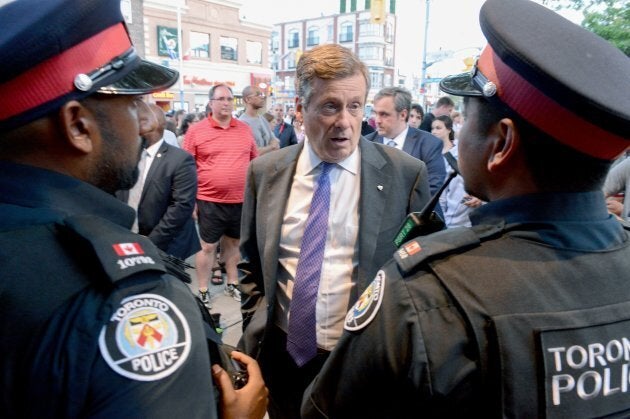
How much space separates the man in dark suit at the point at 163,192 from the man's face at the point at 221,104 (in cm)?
104

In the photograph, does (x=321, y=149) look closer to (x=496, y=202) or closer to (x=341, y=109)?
(x=341, y=109)

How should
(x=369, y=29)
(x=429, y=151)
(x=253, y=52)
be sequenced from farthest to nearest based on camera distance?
(x=369, y=29) < (x=253, y=52) < (x=429, y=151)

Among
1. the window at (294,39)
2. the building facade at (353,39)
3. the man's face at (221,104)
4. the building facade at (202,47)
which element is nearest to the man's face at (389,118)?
the man's face at (221,104)

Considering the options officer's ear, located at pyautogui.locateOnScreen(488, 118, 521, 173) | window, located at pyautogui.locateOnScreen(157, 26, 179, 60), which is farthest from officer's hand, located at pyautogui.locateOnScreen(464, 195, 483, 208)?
window, located at pyautogui.locateOnScreen(157, 26, 179, 60)

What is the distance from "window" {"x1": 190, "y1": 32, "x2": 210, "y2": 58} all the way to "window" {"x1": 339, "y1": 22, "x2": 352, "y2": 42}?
24938mm

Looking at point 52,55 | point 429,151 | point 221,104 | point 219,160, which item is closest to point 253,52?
point 221,104

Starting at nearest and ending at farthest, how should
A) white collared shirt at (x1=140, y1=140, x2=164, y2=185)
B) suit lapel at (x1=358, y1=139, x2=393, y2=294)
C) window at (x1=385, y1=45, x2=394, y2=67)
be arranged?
suit lapel at (x1=358, y1=139, x2=393, y2=294) < white collared shirt at (x1=140, y1=140, x2=164, y2=185) < window at (x1=385, y1=45, x2=394, y2=67)

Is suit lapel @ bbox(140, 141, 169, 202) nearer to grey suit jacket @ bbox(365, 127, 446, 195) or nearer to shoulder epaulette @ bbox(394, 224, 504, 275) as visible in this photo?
grey suit jacket @ bbox(365, 127, 446, 195)

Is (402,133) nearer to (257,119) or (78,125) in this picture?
(257,119)

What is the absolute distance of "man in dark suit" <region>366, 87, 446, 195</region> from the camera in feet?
13.7

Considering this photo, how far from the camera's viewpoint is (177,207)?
3.48 metres

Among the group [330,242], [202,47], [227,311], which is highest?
[202,47]

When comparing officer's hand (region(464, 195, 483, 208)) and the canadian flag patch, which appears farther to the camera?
officer's hand (region(464, 195, 483, 208))

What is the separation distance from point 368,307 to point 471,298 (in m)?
0.24
